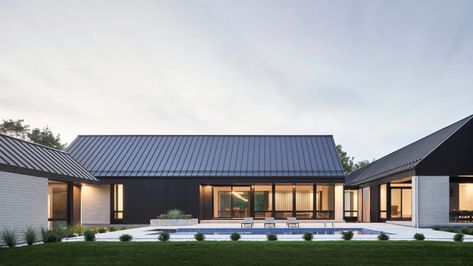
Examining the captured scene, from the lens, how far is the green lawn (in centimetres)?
1313

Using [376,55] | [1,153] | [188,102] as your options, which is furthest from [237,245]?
[188,102]

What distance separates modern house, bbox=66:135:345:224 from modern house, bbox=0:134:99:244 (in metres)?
5.67

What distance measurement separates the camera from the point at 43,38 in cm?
2364

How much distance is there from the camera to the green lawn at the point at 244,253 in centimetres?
1313

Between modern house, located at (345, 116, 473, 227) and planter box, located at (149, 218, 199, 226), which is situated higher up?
modern house, located at (345, 116, 473, 227)

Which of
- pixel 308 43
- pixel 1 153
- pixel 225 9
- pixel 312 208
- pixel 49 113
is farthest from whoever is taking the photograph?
pixel 49 113

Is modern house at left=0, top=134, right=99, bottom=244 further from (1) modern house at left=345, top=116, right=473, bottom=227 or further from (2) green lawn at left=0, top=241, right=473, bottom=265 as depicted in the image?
(1) modern house at left=345, top=116, right=473, bottom=227

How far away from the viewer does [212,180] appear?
3023 centimetres

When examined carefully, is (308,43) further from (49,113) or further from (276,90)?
(49,113)

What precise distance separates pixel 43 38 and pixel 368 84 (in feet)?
64.2

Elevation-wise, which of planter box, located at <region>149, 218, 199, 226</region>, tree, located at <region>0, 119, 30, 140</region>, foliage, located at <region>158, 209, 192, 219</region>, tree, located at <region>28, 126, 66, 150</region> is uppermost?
tree, located at <region>0, 119, 30, 140</region>

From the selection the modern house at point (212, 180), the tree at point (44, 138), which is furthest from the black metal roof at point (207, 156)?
the tree at point (44, 138)

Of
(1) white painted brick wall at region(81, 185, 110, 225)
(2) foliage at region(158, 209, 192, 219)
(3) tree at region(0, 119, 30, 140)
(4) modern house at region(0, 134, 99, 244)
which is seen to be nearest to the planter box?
(2) foliage at region(158, 209, 192, 219)

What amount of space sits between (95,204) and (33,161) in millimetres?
11713
